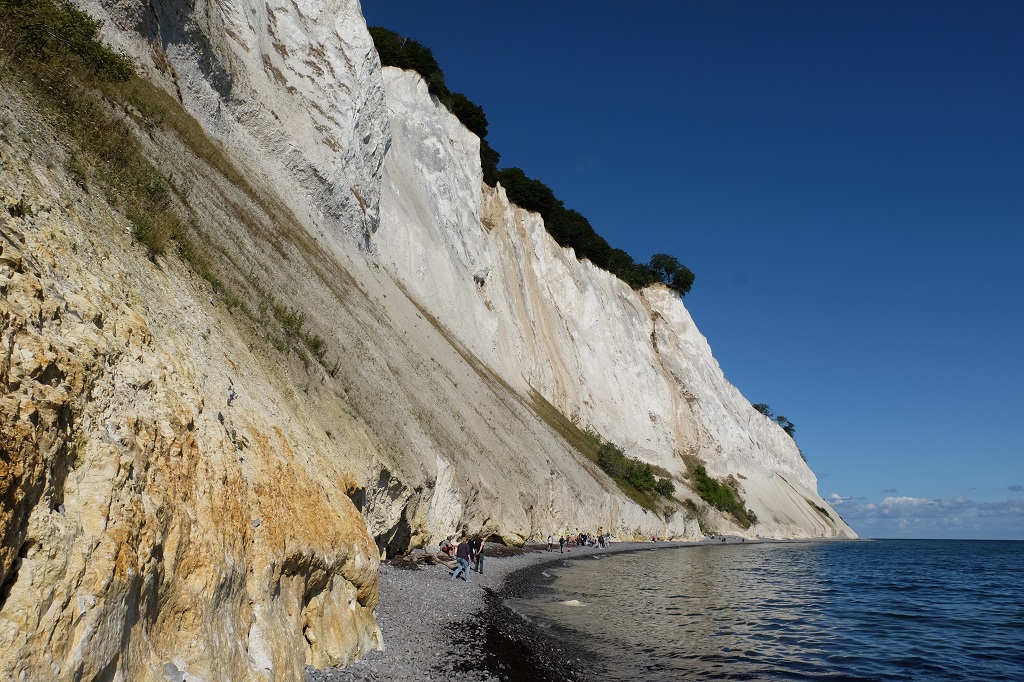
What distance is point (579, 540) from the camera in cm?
3516

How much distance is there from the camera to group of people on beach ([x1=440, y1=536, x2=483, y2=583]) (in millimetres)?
18078

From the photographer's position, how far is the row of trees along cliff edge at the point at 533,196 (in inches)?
1766

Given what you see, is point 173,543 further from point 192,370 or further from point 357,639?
point 357,639

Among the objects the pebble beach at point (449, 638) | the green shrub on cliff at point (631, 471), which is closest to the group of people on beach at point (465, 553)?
the pebble beach at point (449, 638)

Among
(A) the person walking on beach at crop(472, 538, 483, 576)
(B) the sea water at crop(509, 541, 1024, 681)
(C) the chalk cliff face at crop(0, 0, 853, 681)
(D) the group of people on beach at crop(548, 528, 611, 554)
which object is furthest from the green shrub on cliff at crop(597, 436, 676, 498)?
(A) the person walking on beach at crop(472, 538, 483, 576)

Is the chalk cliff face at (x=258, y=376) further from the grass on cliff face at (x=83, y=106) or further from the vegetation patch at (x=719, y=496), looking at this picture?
the vegetation patch at (x=719, y=496)

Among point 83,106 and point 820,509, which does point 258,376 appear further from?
point 820,509

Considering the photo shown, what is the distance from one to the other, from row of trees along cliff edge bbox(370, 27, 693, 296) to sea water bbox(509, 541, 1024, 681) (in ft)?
116

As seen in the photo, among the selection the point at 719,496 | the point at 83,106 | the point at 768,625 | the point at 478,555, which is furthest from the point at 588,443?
the point at 83,106

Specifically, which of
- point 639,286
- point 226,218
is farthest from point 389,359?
point 639,286

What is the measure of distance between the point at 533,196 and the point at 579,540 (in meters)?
36.4

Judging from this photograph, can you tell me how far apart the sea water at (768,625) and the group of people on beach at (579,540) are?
2.16 m

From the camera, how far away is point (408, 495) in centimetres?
1506

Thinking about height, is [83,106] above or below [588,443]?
above
